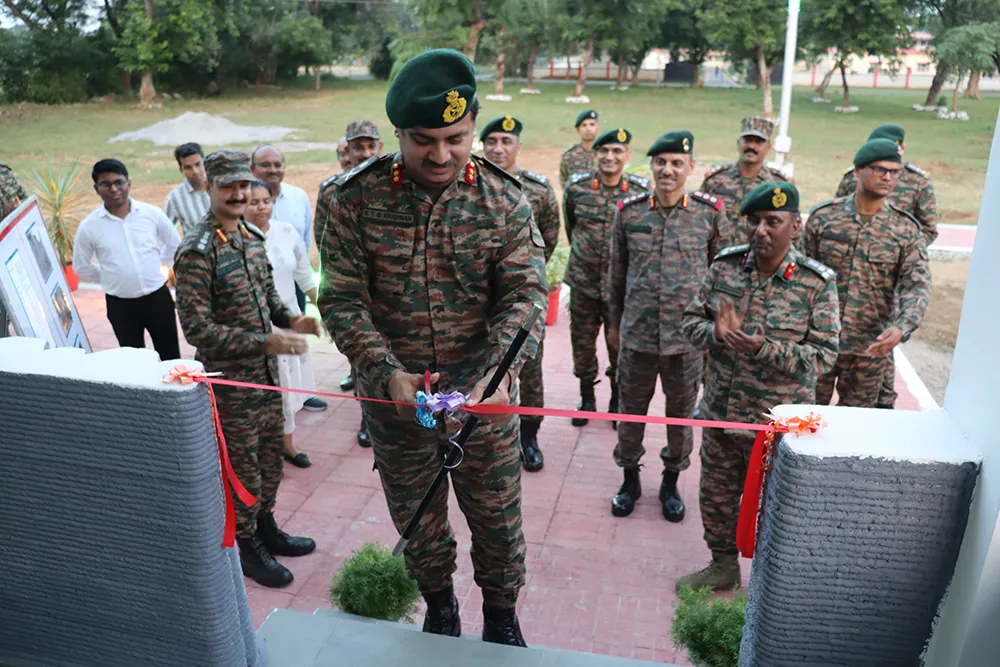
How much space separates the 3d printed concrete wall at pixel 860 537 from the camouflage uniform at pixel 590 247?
345 centimetres

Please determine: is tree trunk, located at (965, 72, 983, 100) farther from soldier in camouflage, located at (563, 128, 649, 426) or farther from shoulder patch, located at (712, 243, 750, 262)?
shoulder patch, located at (712, 243, 750, 262)

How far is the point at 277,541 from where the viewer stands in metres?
4.15

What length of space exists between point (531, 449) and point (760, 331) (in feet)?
6.86

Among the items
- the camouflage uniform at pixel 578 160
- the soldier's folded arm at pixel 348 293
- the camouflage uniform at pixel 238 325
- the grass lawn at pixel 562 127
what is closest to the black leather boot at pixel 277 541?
the camouflage uniform at pixel 238 325

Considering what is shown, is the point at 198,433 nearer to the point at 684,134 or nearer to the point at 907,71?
the point at 684,134

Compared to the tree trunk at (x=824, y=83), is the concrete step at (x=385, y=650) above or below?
below

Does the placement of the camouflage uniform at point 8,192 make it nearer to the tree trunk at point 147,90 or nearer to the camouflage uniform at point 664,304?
the camouflage uniform at point 664,304

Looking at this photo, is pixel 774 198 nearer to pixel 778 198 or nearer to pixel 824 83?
pixel 778 198

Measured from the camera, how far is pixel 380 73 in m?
28.3

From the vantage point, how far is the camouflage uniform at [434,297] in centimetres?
266

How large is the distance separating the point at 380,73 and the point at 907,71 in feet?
58.0

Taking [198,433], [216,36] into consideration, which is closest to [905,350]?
[198,433]

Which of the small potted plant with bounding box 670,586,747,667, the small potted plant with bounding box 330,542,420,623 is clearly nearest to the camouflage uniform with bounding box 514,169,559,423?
the small potted plant with bounding box 330,542,420,623

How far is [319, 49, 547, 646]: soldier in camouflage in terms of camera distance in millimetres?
2547
